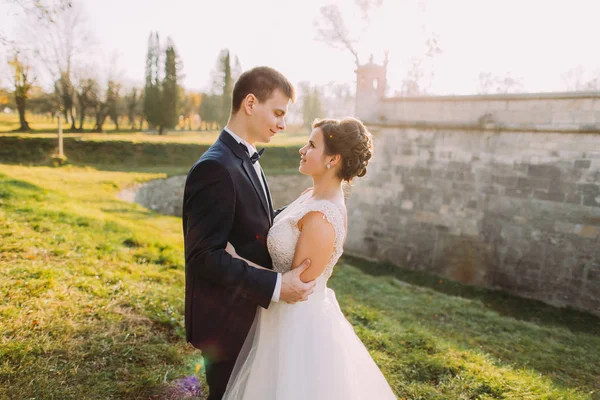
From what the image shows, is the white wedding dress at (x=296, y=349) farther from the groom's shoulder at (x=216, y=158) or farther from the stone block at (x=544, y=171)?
the stone block at (x=544, y=171)

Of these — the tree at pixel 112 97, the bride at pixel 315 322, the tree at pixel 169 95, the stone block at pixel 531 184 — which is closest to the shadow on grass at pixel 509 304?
the stone block at pixel 531 184

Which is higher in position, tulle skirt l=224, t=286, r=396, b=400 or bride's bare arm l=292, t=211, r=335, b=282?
bride's bare arm l=292, t=211, r=335, b=282

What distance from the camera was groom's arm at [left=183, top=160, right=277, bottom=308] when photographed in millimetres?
2061

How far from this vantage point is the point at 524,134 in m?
8.75

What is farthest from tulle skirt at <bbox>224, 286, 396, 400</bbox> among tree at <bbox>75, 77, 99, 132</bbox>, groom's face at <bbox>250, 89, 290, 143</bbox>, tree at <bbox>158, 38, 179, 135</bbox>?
tree at <bbox>75, 77, 99, 132</bbox>

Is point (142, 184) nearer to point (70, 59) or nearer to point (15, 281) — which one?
point (15, 281)

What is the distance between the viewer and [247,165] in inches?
94.5

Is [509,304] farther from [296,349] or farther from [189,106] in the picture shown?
[189,106]

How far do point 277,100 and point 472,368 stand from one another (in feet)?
10.7

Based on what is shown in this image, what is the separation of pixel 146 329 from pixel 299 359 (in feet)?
7.38

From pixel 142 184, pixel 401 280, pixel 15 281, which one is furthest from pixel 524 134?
pixel 142 184

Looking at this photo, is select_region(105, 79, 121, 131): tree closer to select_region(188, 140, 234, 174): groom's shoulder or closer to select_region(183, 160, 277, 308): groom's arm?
select_region(188, 140, 234, 174): groom's shoulder

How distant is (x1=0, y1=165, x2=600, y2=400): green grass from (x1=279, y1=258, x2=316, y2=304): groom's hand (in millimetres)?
1692

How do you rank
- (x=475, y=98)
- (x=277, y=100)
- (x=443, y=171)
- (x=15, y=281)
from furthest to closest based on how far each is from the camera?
(x=443, y=171) → (x=475, y=98) → (x=15, y=281) → (x=277, y=100)
